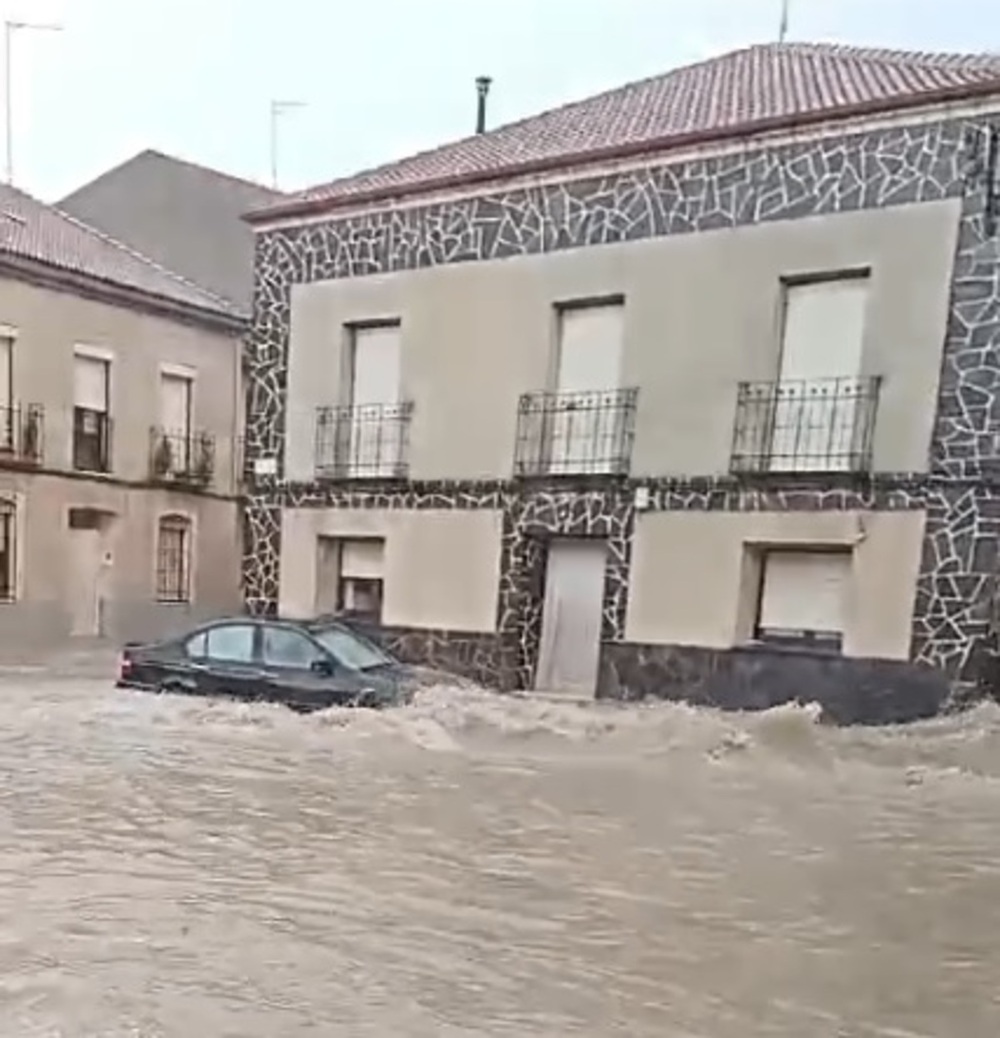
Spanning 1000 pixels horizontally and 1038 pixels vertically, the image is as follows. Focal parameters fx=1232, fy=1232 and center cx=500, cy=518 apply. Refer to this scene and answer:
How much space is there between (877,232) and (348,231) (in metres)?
7.40

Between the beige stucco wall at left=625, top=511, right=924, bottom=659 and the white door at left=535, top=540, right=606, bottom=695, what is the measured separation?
2.34ft

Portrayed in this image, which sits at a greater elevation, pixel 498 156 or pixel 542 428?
pixel 498 156

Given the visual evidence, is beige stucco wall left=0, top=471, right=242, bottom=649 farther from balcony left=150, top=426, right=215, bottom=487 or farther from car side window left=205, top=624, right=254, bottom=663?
car side window left=205, top=624, right=254, bottom=663

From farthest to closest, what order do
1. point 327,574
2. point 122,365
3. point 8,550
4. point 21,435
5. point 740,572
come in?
point 122,365 < point 21,435 < point 8,550 < point 327,574 < point 740,572

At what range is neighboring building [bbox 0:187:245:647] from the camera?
1928 centimetres

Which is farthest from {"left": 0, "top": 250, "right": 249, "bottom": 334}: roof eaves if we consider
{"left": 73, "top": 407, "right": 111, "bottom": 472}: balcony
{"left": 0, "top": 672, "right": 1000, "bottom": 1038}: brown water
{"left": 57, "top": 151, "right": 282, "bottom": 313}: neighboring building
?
{"left": 0, "top": 672, "right": 1000, "bottom": 1038}: brown water

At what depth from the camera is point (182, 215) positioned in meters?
26.2

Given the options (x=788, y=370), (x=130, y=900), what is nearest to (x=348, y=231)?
(x=788, y=370)

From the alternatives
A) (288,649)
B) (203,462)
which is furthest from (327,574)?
(203,462)

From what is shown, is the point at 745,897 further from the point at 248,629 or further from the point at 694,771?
the point at 248,629

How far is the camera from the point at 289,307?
17.7 metres

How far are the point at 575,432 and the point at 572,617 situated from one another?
233cm

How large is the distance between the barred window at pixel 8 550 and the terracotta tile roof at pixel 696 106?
601 centimetres

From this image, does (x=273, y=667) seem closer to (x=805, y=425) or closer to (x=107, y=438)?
(x=805, y=425)
